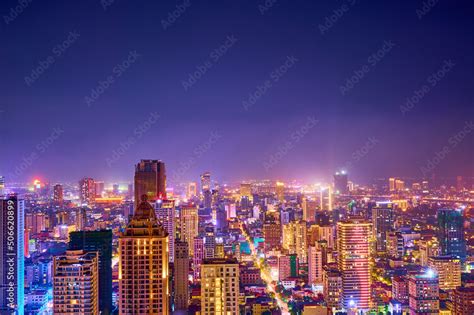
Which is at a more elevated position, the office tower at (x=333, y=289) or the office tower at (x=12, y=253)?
the office tower at (x=12, y=253)

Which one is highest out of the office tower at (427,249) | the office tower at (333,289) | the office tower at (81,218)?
the office tower at (81,218)

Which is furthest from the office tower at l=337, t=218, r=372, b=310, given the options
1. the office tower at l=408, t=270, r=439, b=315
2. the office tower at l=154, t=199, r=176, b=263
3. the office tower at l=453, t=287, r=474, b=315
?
the office tower at l=154, t=199, r=176, b=263

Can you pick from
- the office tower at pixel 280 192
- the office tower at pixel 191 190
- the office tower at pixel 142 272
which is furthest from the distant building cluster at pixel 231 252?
the office tower at pixel 280 192

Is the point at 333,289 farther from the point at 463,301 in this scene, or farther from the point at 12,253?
the point at 12,253

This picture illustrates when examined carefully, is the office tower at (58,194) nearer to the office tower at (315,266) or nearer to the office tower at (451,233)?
the office tower at (315,266)

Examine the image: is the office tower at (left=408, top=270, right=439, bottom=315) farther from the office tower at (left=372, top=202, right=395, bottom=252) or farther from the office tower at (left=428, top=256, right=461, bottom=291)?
the office tower at (left=372, top=202, right=395, bottom=252)

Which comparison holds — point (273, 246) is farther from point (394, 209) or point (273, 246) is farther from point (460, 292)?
point (460, 292)

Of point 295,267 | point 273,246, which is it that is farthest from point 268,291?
point 273,246

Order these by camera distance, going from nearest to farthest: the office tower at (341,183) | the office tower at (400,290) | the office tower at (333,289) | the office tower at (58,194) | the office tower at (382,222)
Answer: the office tower at (400,290)
the office tower at (333,289)
the office tower at (58,194)
the office tower at (382,222)
the office tower at (341,183)
